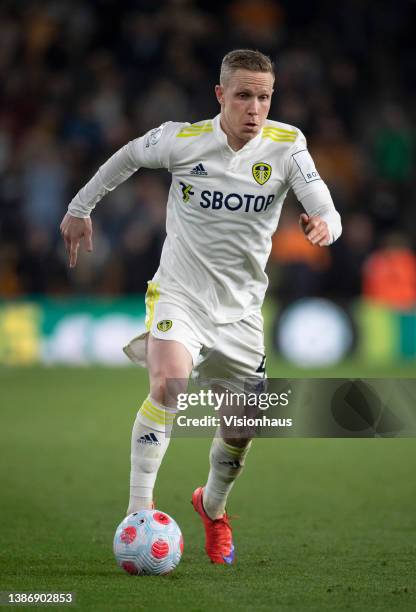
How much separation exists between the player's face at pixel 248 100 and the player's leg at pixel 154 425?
3.58ft

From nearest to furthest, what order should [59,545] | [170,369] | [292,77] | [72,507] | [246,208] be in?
[170,369] → [246,208] → [59,545] → [72,507] → [292,77]

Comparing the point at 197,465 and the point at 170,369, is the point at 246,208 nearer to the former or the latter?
the point at 170,369

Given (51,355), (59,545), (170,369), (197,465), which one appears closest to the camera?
(170,369)

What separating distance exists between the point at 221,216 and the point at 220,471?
129 cm

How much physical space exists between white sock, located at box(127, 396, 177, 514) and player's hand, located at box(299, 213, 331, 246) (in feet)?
3.24

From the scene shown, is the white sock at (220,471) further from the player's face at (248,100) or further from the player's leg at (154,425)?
the player's face at (248,100)

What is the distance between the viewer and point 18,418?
1116cm

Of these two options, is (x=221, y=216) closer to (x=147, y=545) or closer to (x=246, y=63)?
(x=246, y=63)

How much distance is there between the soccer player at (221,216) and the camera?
563cm

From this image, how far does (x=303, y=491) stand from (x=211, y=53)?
36.4 feet

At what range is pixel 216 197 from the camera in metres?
5.70

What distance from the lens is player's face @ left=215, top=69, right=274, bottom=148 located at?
5598mm

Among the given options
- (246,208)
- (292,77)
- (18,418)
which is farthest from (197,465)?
(292,77)

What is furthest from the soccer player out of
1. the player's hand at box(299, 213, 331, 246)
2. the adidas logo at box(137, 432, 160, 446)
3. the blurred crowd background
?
the blurred crowd background
